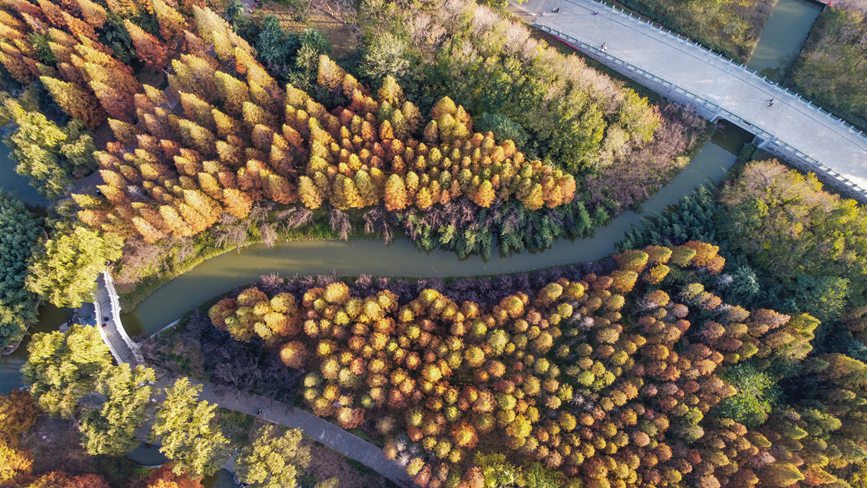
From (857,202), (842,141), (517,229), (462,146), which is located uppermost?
(842,141)

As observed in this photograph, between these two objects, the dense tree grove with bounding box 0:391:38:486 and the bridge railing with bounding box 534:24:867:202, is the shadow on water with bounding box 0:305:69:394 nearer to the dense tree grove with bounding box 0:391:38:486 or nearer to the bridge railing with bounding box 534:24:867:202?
the dense tree grove with bounding box 0:391:38:486

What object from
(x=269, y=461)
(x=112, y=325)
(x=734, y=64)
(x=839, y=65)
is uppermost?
(x=839, y=65)

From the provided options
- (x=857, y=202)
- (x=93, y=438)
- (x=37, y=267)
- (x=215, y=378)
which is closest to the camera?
(x=93, y=438)

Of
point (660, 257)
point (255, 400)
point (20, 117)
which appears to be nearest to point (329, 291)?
point (255, 400)

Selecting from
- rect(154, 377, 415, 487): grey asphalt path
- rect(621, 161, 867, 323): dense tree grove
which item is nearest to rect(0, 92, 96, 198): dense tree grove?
rect(154, 377, 415, 487): grey asphalt path


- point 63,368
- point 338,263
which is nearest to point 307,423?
point 338,263

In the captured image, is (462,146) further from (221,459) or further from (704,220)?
(221,459)

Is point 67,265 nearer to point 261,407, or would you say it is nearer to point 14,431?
point 14,431
